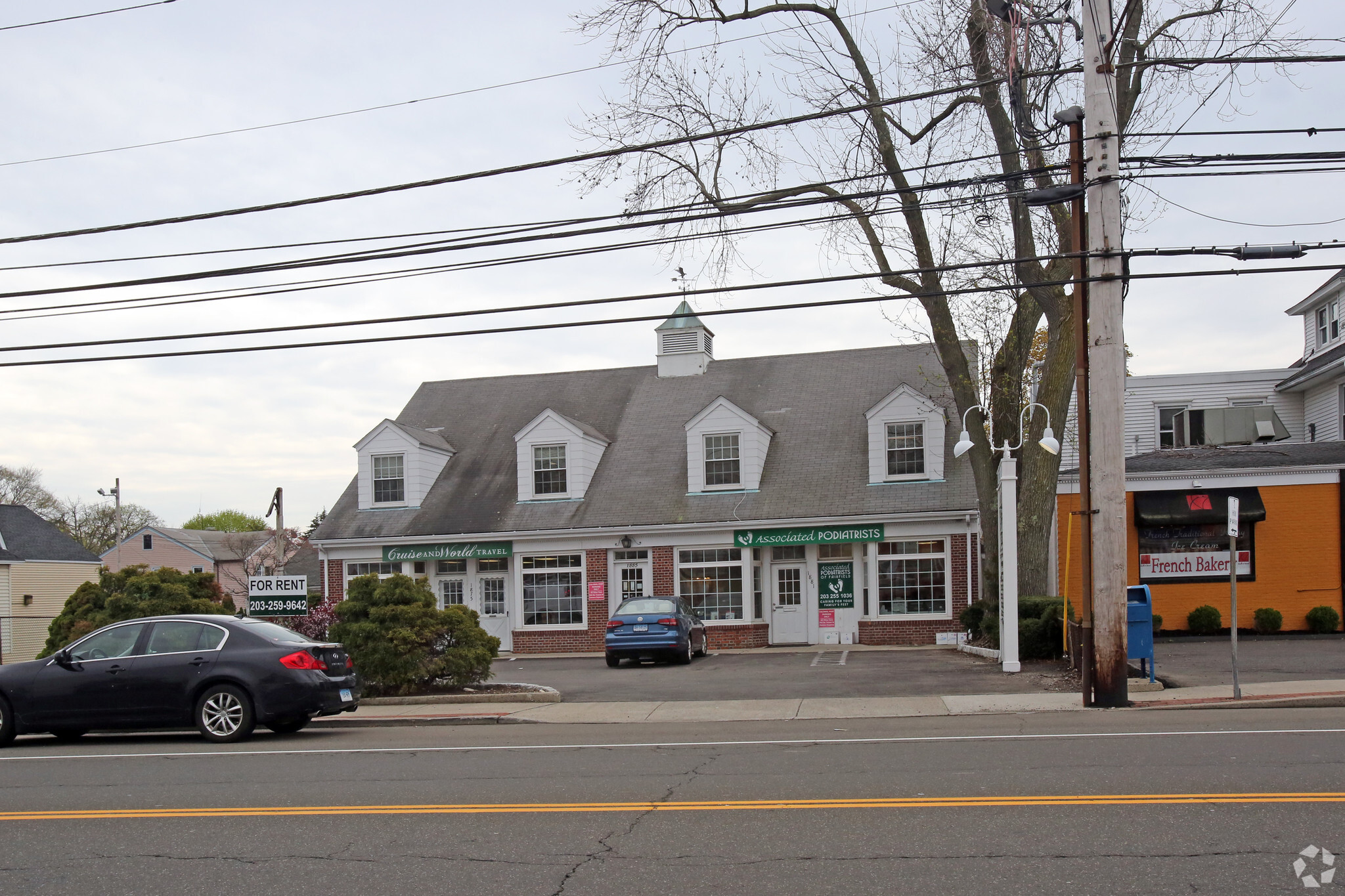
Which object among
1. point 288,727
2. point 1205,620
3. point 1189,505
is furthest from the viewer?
point 1189,505

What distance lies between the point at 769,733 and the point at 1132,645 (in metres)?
6.04

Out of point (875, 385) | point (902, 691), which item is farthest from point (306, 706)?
point (875, 385)

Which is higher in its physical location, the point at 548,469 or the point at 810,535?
the point at 548,469

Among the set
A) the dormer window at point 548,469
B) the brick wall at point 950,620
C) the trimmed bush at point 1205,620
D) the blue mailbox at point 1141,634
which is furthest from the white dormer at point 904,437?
the blue mailbox at point 1141,634

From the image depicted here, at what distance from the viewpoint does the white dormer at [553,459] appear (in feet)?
99.9

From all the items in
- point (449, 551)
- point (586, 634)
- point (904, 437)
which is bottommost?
point (586, 634)

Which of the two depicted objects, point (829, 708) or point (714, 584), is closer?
point (829, 708)

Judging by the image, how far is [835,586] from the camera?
90.4ft

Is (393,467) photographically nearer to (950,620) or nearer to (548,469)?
(548,469)

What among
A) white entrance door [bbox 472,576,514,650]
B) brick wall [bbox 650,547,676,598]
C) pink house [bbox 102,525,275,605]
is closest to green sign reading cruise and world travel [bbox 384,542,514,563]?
white entrance door [bbox 472,576,514,650]

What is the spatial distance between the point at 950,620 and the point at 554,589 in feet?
33.2

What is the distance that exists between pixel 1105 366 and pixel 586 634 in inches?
707

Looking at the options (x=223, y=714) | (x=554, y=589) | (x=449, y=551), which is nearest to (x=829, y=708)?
(x=223, y=714)

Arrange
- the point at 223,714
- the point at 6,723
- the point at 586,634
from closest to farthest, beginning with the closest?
the point at 223,714 < the point at 6,723 < the point at 586,634
